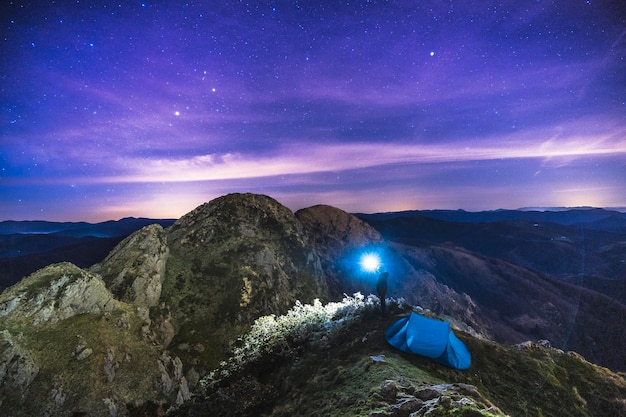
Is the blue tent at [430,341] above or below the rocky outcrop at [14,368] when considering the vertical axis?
above

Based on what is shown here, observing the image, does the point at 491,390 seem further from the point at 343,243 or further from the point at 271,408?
the point at 343,243

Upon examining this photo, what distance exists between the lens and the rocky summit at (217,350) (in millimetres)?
18000

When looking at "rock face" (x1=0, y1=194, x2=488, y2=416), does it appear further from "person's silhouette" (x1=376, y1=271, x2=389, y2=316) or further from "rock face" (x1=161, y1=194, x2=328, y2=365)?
"person's silhouette" (x1=376, y1=271, x2=389, y2=316)

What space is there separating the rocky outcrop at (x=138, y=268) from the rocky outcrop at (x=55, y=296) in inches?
165

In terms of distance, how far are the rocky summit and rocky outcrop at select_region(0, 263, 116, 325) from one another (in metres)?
0.11

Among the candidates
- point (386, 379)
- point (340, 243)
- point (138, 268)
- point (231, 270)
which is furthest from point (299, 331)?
point (340, 243)

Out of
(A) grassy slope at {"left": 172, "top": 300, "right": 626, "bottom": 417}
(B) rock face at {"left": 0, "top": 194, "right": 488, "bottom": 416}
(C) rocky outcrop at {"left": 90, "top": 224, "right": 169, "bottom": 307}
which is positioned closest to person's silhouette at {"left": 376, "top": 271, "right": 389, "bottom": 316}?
(A) grassy slope at {"left": 172, "top": 300, "right": 626, "bottom": 417}

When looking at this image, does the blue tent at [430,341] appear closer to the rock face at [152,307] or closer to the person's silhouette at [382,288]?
the person's silhouette at [382,288]

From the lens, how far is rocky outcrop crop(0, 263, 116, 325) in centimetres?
2766

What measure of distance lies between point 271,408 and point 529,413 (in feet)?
47.2

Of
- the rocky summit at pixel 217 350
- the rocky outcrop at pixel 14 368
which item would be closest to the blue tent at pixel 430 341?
the rocky summit at pixel 217 350

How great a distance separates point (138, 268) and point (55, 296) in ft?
35.8

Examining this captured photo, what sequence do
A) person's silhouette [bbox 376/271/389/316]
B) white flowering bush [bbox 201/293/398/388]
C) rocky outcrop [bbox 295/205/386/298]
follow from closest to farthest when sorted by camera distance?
person's silhouette [bbox 376/271/389/316], white flowering bush [bbox 201/293/398/388], rocky outcrop [bbox 295/205/386/298]

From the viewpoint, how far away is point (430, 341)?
19891 millimetres
